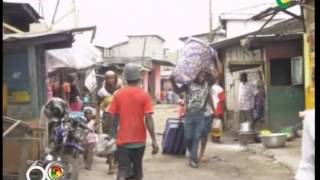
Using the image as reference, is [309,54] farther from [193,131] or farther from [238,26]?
[238,26]

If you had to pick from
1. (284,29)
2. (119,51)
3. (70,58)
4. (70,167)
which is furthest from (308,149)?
(119,51)

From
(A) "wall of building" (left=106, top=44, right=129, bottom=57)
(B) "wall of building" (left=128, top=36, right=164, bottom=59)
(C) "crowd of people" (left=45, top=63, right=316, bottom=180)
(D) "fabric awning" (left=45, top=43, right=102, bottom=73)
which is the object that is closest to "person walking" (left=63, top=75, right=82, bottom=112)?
(C) "crowd of people" (left=45, top=63, right=316, bottom=180)

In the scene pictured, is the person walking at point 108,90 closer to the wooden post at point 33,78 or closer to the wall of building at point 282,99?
the wooden post at point 33,78

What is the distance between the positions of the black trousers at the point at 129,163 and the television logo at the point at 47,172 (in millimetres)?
1215

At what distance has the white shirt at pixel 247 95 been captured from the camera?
16.2m

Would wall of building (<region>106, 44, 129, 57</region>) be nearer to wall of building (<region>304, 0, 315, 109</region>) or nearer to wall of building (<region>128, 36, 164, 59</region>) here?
wall of building (<region>128, 36, 164, 59</region>)

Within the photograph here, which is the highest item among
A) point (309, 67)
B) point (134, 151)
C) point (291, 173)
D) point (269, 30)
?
point (269, 30)

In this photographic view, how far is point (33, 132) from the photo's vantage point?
8430mm

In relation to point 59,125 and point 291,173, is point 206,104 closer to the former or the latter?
point 291,173

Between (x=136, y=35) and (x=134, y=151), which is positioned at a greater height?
(x=136, y=35)

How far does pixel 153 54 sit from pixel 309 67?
42.5 meters

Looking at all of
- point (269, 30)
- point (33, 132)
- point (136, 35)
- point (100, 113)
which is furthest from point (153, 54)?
point (33, 132)

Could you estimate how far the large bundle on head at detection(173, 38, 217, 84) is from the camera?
39.9ft

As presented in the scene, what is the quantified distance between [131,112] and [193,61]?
4.96 metres
